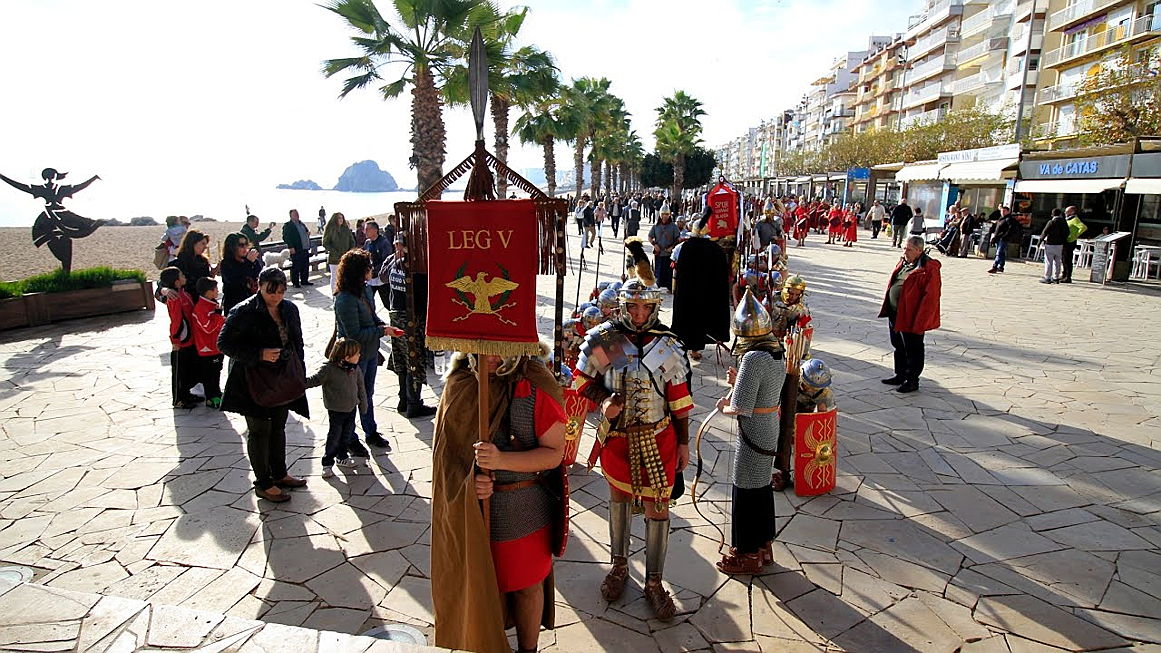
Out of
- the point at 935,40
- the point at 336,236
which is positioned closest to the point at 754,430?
the point at 336,236

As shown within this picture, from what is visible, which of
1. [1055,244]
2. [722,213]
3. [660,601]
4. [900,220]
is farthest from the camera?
[900,220]

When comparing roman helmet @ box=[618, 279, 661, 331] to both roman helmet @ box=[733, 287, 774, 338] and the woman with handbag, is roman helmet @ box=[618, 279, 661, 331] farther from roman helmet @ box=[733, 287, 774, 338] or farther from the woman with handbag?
the woman with handbag

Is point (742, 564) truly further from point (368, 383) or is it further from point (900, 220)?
point (900, 220)

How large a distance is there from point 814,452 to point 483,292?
11.3ft

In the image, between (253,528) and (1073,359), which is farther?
(1073,359)

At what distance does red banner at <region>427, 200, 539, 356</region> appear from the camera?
266 centimetres

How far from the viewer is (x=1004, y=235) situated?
18594mm

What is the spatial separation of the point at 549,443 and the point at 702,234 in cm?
625

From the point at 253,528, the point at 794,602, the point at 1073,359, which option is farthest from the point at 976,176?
the point at 253,528

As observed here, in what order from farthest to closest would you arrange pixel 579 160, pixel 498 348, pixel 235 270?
1. pixel 579 160
2. pixel 235 270
3. pixel 498 348

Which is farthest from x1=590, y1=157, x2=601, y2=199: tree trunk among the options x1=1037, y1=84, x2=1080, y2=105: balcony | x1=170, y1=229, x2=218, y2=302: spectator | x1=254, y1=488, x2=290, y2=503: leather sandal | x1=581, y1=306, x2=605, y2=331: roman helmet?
x1=254, y1=488, x2=290, y2=503: leather sandal

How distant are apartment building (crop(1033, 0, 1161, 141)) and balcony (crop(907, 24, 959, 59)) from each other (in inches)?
581

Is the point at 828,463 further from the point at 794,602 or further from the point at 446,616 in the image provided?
the point at 446,616

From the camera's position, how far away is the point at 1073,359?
926cm
